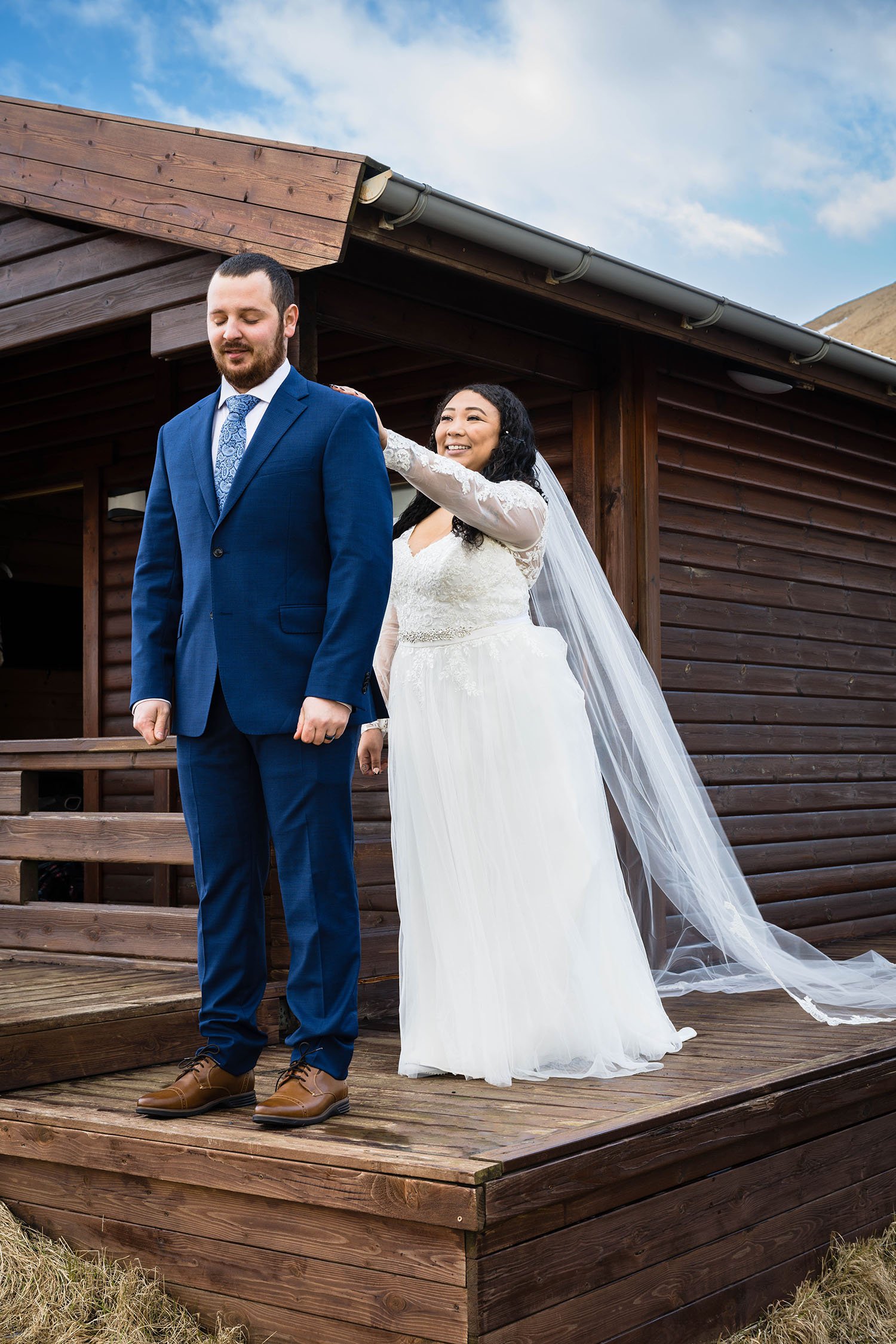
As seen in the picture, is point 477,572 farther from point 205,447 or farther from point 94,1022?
point 94,1022

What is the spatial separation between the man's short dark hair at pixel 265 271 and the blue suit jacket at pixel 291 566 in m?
0.17

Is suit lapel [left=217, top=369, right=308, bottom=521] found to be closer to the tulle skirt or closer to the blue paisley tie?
the blue paisley tie

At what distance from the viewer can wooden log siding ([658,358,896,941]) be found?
5750 mm

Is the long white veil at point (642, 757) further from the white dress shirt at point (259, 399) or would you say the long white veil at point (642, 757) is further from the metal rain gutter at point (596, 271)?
the white dress shirt at point (259, 399)

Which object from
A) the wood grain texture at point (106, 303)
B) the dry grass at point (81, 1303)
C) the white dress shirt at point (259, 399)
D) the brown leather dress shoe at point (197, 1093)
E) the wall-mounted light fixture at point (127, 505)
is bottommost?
the dry grass at point (81, 1303)

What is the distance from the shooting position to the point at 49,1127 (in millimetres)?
2967

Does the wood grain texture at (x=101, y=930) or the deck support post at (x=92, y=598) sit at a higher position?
the deck support post at (x=92, y=598)

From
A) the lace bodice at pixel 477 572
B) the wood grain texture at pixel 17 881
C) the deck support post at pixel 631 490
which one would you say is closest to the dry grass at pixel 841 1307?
the lace bodice at pixel 477 572

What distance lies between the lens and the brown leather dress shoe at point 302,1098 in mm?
2631

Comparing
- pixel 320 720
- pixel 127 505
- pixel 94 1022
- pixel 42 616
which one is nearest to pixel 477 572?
pixel 320 720

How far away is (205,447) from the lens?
2762 millimetres

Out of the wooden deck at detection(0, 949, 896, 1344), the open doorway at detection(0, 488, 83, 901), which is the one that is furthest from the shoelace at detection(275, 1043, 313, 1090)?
the open doorway at detection(0, 488, 83, 901)

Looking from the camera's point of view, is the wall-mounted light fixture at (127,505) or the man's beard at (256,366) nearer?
the man's beard at (256,366)

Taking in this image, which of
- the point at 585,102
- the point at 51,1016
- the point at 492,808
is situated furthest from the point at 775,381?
the point at 585,102
